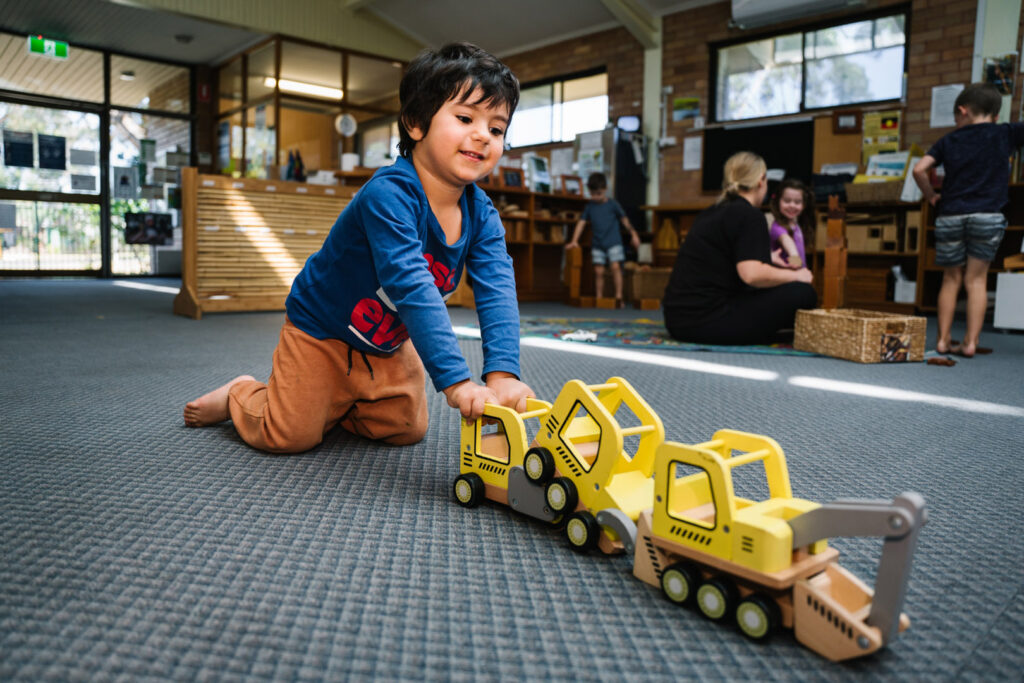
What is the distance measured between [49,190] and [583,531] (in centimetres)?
1122

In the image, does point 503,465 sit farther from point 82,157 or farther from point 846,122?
point 82,157

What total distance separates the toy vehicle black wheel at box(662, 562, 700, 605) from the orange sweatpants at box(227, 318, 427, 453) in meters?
0.81

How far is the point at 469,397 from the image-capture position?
110cm

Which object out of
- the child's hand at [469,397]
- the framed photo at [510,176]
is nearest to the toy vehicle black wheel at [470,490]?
the child's hand at [469,397]

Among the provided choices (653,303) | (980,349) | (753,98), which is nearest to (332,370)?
(980,349)

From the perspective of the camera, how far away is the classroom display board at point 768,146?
6.64 meters

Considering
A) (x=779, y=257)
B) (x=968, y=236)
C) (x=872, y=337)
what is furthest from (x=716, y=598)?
(x=779, y=257)

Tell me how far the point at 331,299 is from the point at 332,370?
0.52 feet

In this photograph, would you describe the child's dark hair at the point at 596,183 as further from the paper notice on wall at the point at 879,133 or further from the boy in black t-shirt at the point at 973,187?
the boy in black t-shirt at the point at 973,187

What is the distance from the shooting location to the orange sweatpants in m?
1.47

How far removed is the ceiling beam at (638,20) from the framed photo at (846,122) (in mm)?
2265

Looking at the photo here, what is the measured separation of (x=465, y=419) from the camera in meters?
1.16

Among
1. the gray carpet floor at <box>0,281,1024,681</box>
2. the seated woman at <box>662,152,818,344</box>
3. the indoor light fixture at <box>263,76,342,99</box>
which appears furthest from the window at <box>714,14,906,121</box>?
the indoor light fixture at <box>263,76,342,99</box>

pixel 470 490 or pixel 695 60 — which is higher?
pixel 695 60
